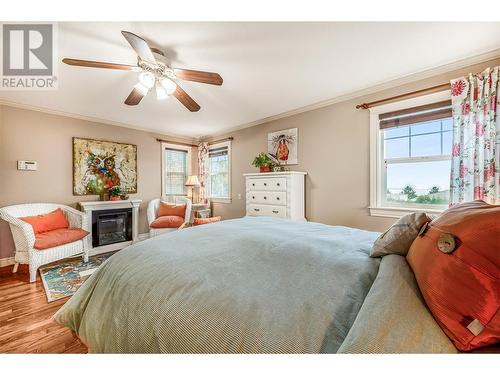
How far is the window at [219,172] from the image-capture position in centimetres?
488

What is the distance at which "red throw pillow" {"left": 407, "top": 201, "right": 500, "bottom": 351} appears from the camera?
539 millimetres

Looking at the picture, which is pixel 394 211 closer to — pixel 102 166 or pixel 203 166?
pixel 203 166

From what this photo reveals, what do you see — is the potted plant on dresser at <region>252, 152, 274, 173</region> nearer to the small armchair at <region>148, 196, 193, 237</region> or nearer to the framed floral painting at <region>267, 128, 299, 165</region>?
the framed floral painting at <region>267, 128, 299, 165</region>

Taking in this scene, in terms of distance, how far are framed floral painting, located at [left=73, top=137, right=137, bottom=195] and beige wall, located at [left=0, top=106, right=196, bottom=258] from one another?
106 mm

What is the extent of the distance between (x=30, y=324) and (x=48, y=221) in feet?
6.14

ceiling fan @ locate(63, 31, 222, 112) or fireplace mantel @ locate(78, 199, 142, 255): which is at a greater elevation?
ceiling fan @ locate(63, 31, 222, 112)

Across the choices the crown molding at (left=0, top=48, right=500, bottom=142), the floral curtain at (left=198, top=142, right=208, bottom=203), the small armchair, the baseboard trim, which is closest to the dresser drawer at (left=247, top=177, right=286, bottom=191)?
the crown molding at (left=0, top=48, right=500, bottom=142)

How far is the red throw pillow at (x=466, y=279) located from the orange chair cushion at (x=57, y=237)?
3854 mm

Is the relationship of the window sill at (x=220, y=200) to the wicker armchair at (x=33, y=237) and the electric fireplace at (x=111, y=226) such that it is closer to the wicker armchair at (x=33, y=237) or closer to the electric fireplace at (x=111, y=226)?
the electric fireplace at (x=111, y=226)

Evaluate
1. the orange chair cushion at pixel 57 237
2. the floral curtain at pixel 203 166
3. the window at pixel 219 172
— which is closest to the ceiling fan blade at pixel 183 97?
the window at pixel 219 172

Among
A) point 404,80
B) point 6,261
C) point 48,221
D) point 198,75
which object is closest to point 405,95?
point 404,80

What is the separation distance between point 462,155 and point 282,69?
2.05m

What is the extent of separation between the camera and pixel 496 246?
569 mm

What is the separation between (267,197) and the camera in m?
3.58
